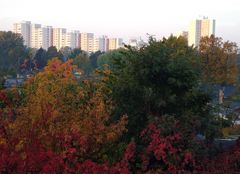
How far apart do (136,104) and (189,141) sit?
77.3 inches

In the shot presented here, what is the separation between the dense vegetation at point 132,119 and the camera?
27.2 feet

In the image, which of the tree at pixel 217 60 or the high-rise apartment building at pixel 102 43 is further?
the high-rise apartment building at pixel 102 43

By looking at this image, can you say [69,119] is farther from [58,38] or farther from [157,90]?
[58,38]

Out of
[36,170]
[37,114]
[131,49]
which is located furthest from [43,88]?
[36,170]

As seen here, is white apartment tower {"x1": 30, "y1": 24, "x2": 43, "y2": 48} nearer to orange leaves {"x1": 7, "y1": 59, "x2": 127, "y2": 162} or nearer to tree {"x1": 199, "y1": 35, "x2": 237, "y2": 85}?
tree {"x1": 199, "y1": 35, "x2": 237, "y2": 85}

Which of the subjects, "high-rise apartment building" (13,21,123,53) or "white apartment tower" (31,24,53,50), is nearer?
"white apartment tower" (31,24,53,50)

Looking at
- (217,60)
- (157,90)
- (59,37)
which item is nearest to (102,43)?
(59,37)

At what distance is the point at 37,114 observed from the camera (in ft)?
31.6

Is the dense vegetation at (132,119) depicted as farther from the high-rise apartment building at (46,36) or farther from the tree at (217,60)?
the high-rise apartment building at (46,36)

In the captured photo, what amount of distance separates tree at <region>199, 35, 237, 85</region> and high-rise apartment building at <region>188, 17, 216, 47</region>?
68076 millimetres

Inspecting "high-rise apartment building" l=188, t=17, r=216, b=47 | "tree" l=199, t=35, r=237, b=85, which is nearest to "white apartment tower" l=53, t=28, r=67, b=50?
"high-rise apartment building" l=188, t=17, r=216, b=47

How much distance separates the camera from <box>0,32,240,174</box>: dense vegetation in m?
8.29

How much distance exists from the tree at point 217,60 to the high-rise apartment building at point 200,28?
2680 inches

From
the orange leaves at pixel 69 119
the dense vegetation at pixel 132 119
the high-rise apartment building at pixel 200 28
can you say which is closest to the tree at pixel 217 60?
the dense vegetation at pixel 132 119
